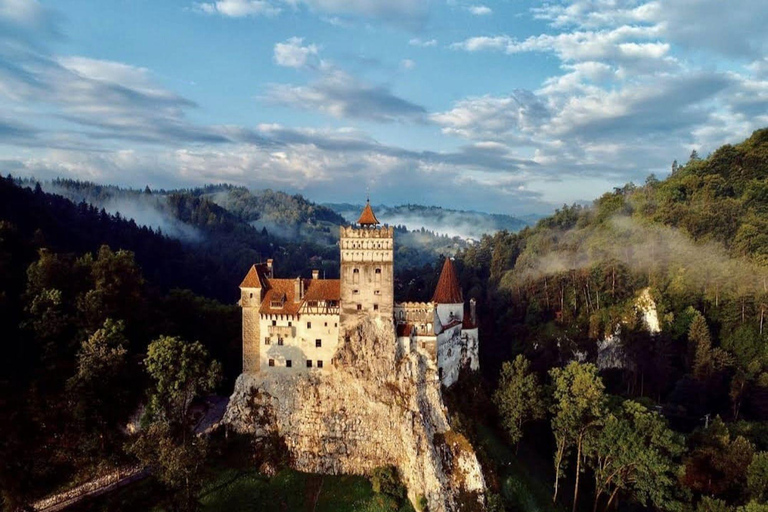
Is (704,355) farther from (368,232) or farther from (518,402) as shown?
(368,232)

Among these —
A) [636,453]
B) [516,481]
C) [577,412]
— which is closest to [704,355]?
[577,412]

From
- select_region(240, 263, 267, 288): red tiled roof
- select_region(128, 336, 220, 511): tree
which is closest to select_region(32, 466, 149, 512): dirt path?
select_region(128, 336, 220, 511): tree

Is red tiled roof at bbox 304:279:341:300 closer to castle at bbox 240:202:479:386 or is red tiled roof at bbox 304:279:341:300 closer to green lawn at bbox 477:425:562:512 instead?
castle at bbox 240:202:479:386

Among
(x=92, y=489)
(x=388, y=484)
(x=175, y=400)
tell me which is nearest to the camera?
(x=92, y=489)

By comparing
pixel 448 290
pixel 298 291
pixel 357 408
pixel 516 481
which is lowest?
pixel 516 481

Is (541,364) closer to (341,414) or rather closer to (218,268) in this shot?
(341,414)

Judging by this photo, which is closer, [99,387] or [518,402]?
[99,387]

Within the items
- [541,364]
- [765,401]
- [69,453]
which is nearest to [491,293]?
[541,364]
